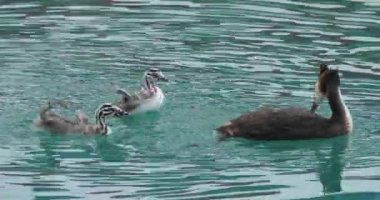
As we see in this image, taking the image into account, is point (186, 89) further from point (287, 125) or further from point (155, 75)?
point (287, 125)

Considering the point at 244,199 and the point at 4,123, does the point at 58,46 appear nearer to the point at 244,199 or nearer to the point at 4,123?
the point at 4,123

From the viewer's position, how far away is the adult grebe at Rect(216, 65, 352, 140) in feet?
42.6

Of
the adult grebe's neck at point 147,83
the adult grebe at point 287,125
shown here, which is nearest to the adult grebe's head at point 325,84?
the adult grebe at point 287,125

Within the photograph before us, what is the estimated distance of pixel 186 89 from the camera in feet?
47.8

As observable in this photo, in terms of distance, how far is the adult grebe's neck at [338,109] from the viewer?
1312 cm

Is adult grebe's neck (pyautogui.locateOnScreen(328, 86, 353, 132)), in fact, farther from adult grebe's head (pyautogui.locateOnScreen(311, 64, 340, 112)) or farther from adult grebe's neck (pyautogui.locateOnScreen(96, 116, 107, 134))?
adult grebe's neck (pyautogui.locateOnScreen(96, 116, 107, 134))

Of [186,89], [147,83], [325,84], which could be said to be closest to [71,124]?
[147,83]

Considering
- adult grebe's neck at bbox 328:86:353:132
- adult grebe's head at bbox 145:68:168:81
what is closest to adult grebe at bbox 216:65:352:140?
adult grebe's neck at bbox 328:86:353:132

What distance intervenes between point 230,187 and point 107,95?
319cm

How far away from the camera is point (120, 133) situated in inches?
524

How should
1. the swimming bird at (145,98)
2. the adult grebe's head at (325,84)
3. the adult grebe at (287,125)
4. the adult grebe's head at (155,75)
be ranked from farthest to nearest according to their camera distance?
the adult grebe's head at (155,75)
the swimming bird at (145,98)
the adult grebe's head at (325,84)
the adult grebe at (287,125)

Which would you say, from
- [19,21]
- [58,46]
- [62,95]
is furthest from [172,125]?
[19,21]

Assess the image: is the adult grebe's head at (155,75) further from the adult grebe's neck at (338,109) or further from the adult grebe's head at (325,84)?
the adult grebe's neck at (338,109)

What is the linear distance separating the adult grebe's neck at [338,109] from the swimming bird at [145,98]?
5.43 feet
